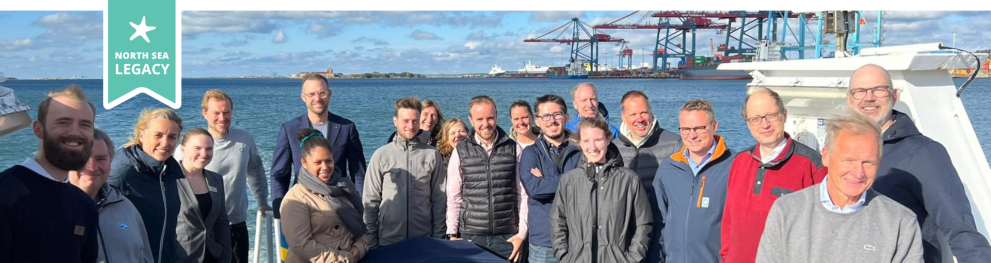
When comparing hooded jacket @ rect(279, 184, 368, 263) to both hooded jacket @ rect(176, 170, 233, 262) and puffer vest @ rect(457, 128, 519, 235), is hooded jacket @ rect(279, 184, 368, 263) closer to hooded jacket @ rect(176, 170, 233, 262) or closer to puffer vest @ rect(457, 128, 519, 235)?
hooded jacket @ rect(176, 170, 233, 262)

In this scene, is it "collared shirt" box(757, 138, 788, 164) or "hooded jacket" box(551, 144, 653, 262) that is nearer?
"collared shirt" box(757, 138, 788, 164)

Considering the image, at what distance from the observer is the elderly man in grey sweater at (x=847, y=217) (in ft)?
7.09

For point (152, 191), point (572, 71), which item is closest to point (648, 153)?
point (152, 191)

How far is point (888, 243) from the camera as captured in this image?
84.9 inches

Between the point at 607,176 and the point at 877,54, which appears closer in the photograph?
the point at 607,176

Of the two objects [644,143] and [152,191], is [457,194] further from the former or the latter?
[152,191]

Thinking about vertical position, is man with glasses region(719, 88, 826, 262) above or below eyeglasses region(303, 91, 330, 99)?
below

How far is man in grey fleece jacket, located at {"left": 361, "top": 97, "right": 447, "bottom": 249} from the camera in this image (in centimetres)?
409

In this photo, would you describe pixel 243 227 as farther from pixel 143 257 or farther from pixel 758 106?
pixel 758 106

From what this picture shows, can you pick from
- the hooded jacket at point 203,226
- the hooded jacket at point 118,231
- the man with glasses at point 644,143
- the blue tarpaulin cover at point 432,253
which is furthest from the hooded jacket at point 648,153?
the hooded jacket at point 118,231

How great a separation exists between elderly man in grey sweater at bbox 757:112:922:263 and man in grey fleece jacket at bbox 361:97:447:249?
2.18m

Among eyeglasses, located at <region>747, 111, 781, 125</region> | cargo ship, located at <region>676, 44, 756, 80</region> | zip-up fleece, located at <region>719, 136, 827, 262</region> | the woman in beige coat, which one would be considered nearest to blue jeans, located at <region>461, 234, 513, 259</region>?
the woman in beige coat

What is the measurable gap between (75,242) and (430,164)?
214 cm

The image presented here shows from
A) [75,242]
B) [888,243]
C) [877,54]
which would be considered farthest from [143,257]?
[877,54]
